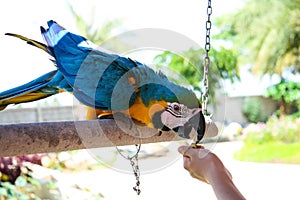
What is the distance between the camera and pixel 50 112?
4930 millimetres

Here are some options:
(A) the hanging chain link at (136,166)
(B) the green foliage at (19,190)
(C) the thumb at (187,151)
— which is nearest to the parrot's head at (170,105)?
(A) the hanging chain link at (136,166)

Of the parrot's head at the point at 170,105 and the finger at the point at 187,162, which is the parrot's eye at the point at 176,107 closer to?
the parrot's head at the point at 170,105

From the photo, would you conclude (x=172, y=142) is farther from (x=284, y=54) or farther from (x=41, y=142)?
(x=284, y=54)

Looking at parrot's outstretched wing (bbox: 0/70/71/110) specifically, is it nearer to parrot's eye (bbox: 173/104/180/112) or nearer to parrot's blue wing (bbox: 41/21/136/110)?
parrot's blue wing (bbox: 41/21/136/110)

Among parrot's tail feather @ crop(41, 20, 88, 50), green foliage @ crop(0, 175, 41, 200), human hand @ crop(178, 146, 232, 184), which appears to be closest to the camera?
human hand @ crop(178, 146, 232, 184)

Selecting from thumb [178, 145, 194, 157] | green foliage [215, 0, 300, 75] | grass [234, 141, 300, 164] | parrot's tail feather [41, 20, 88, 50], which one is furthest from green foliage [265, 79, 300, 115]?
thumb [178, 145, 194, 157]

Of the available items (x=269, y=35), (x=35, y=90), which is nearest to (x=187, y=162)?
(x=35, y=90)

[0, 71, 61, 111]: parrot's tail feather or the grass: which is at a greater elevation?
[0, 71, 61, 111]: parrot's tail feather

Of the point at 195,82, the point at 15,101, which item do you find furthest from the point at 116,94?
the point at 195,82

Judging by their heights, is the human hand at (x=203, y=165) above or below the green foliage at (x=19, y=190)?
above

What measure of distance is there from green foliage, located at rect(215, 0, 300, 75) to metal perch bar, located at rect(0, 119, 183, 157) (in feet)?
21.2

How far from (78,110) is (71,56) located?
7.4 inches

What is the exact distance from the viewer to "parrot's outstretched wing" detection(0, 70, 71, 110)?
1.22 metres

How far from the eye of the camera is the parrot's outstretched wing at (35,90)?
1.22m
